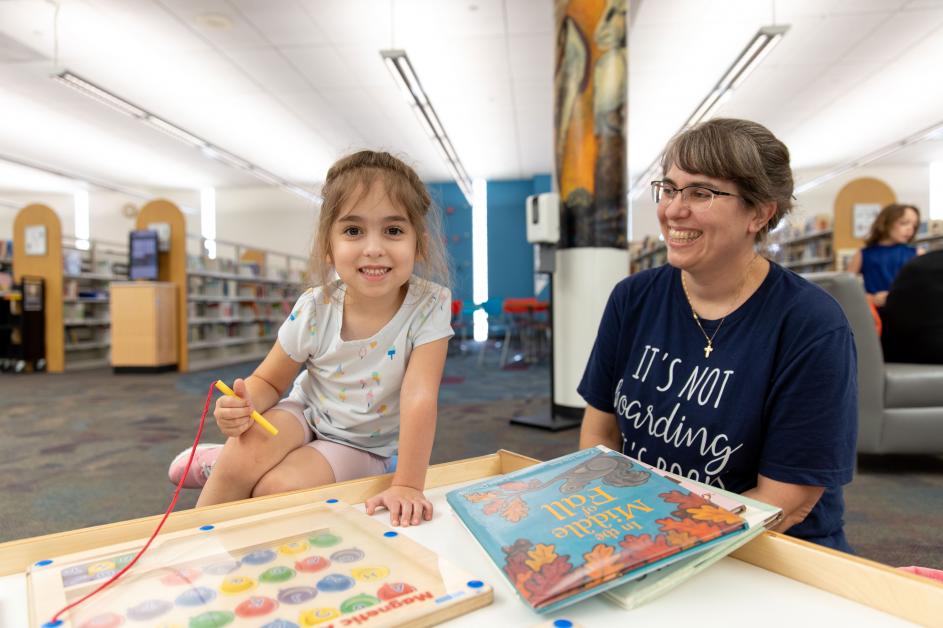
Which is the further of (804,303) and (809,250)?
(809,250)

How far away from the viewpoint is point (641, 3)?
5.26m

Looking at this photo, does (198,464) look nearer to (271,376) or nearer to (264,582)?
(271,376)

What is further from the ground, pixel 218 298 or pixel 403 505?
pixel 218 298

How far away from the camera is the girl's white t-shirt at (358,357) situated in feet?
3.80

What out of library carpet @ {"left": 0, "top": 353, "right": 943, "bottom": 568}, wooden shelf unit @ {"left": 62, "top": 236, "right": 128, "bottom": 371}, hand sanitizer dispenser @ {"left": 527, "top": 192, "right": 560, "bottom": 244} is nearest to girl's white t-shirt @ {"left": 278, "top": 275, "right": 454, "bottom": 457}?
library carpet @ {"left": 0, "top": 353, "right": 943, "bottom": 568}

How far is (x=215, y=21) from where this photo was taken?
17.8ft

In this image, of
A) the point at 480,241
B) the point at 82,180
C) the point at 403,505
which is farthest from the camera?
the point at 480,241

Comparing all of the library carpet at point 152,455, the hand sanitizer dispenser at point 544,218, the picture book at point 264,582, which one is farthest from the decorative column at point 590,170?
the picture book at point 264,582

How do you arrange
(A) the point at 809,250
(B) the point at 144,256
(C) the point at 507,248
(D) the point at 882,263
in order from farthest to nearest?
1. (C) the point at 507,248
2. (A) the point at 809,250
3. (B) the point at 144,256
4. (D) the point at 882,263

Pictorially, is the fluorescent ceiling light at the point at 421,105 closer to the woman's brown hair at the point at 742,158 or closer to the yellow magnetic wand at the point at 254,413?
the woman's brown hair at the point at 742,158

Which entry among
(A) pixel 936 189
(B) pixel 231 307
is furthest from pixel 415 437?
(A) pixel 936 189

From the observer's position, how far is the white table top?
506 millimetres

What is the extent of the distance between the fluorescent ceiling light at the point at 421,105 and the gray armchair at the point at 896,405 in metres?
5.03

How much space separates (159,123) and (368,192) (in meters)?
8.54
